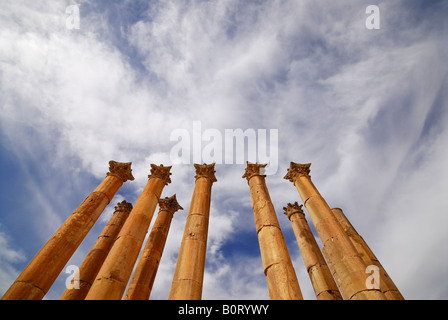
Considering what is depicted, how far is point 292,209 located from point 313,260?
6.24m

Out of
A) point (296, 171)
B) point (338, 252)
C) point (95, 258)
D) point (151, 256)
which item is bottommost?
point (338, 252)

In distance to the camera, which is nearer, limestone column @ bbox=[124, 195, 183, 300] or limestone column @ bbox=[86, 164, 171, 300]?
limestone column @ bbox=[86, 164, 171, 300]

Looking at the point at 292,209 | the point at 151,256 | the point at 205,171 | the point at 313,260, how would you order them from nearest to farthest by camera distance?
the point at 151,256 → the point at 313,260 → the point at 205,171 → the point at 292,209

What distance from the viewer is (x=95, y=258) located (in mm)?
17734

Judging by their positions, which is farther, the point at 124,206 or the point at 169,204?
the point at 169,204

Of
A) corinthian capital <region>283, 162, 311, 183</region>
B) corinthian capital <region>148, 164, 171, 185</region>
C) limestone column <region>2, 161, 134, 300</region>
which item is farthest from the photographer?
corinthian capital <region>283, 162, 311, 183</region>

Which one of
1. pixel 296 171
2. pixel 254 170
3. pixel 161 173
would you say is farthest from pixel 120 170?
pixel 296 171

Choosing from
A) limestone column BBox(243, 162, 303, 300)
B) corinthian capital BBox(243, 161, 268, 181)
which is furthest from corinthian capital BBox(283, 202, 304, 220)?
limestone column BBox(243, 162, 303, 300)

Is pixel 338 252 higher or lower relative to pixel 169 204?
lower

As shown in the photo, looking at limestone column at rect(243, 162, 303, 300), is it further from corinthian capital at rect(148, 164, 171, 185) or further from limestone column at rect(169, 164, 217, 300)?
corinthian capital at rect(148, 164, 171, 185)

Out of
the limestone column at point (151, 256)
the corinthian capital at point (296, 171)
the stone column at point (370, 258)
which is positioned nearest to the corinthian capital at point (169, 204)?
the limestone column at point (151, 256)

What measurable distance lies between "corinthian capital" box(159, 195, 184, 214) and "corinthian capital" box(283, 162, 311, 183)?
11687mm

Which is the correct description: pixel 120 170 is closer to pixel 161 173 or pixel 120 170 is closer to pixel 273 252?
pixel 161 173

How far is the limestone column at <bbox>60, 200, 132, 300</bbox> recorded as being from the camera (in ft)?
52.6
